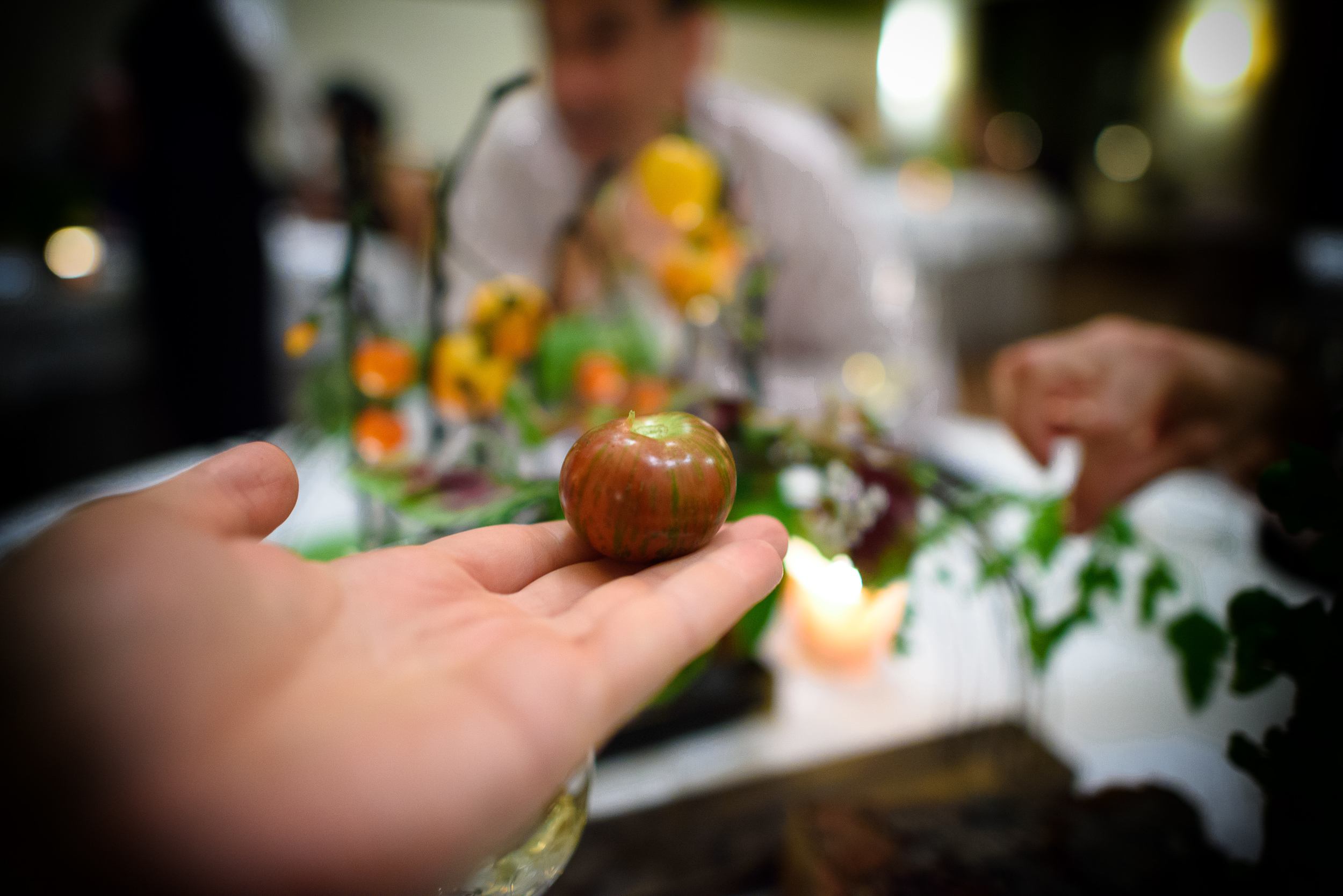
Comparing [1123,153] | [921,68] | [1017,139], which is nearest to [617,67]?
[921,68]

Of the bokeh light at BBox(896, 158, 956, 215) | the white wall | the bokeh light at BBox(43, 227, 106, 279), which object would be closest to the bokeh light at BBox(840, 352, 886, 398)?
the bokeh light at BBox(43, 227, 106, 279)

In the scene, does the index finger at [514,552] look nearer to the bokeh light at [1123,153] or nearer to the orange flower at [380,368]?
the orange flower at [380,368]

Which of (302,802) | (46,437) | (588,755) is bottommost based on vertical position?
(46,437)

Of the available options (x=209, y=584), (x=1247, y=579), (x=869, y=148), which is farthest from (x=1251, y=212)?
(x=209, y=584)

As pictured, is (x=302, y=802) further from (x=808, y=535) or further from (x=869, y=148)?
(x=869, y=148)

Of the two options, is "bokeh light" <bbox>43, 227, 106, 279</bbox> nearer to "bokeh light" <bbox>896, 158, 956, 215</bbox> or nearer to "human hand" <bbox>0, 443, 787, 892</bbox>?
"human hand" <bbox>0, 443, 787, 892</bbox>
